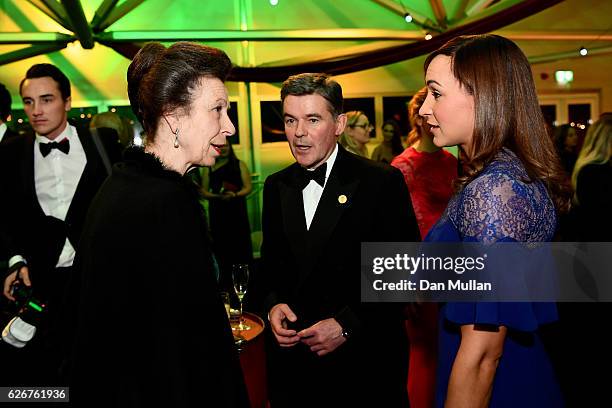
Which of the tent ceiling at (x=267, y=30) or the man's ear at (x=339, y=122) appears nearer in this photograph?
the man's ear at (x=339, y=122)

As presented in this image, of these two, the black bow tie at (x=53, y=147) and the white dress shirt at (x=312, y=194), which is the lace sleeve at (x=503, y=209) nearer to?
the white dress shirt at (x=312, y=194)

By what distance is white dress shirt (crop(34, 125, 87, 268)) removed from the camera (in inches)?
122

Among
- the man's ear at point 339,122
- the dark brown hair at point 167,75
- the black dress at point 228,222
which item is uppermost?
the dark brown hair at point 167,75

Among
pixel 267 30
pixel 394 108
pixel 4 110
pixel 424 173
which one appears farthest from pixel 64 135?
pixel 394 108

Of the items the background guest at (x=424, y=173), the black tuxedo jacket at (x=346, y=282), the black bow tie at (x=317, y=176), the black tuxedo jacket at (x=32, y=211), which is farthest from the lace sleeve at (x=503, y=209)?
the black tuxedo jacket at (x=32, y=211)

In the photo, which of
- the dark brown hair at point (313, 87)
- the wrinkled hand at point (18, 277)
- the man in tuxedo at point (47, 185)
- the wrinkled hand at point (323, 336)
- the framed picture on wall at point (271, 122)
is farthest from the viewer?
the framed picture on wall at point (271, 122)

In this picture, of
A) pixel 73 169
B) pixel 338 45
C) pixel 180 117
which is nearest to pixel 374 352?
pixel 180 117

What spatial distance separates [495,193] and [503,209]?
0.15 feet

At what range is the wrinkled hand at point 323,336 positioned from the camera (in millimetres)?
2090

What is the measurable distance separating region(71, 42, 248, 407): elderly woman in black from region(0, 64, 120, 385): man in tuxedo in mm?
1673

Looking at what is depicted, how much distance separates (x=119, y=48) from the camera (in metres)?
5.87

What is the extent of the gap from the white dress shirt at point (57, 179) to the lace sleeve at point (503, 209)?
237 cm

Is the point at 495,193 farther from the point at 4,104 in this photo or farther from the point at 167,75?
the point at 4,104

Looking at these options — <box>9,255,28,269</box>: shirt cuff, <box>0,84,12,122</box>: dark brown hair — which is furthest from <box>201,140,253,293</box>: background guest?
<box>9,255,28,269</box>: shirt cuff
